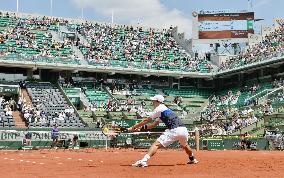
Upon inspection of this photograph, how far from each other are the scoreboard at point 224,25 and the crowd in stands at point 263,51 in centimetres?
266

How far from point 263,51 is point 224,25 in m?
8.99

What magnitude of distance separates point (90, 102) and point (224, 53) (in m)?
19.7

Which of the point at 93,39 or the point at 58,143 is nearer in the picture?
the point at 58,143

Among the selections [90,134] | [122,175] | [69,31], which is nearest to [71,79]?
[69,31]

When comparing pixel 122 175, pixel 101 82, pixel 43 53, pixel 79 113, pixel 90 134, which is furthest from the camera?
pixel 101 82

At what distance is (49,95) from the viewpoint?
4659 cm

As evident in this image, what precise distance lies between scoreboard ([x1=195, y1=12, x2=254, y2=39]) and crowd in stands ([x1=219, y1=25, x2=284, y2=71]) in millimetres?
2656

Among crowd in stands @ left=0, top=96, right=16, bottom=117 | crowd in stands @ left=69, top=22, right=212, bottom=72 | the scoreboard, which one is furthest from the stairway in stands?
the scoreboard

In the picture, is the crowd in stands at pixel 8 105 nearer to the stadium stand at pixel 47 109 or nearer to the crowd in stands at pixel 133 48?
the stadium stand at pixel 47 109

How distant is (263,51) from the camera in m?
51.0

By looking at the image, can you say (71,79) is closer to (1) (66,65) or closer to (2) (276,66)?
(1) (66,65)

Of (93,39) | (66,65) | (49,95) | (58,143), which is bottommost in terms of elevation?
(58,143)

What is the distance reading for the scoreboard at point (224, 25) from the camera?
5794 cm

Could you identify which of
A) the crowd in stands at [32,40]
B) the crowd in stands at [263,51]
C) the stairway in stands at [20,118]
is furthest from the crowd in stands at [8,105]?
the crowd in stands at [263,51]
